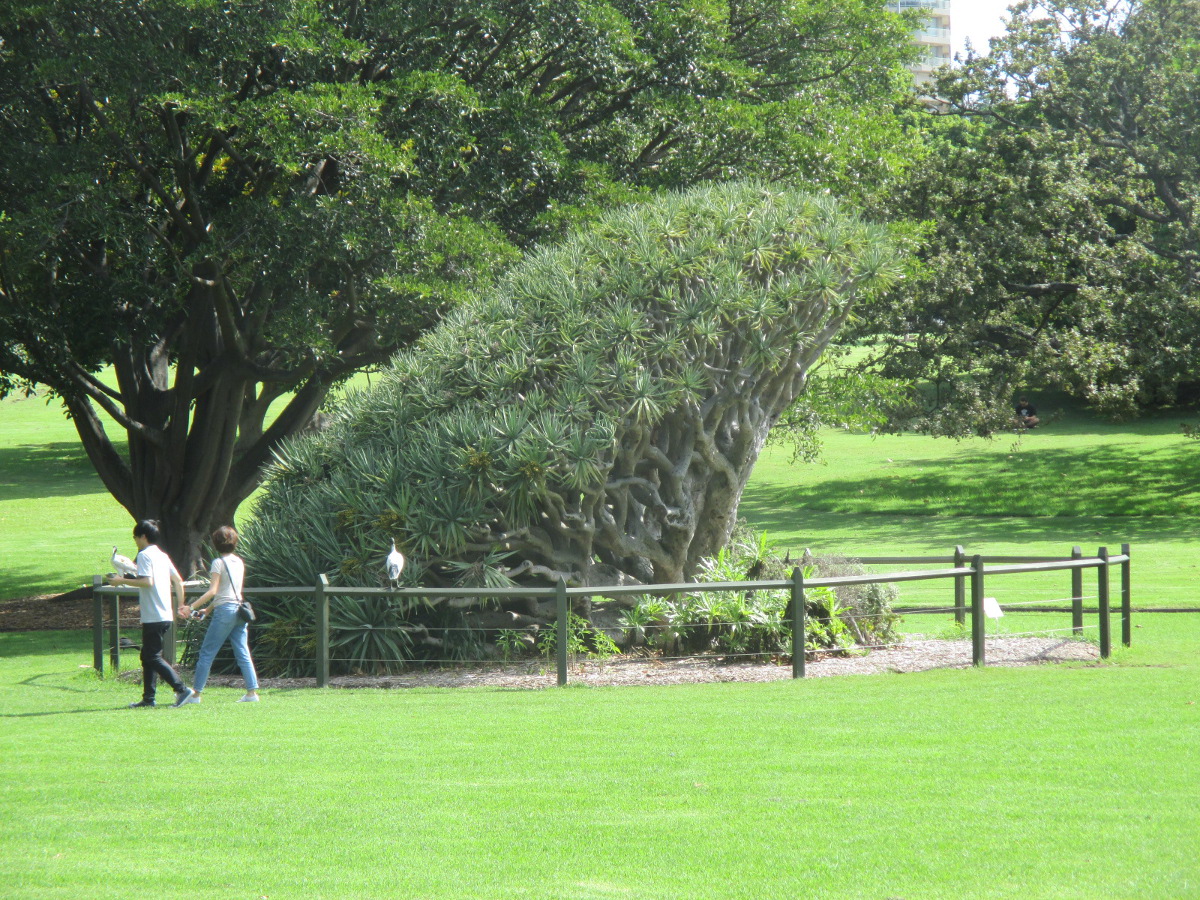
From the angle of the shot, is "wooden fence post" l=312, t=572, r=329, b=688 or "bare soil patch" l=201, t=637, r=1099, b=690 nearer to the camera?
"wooden fence post" l=312, t=572, r=329, b=688

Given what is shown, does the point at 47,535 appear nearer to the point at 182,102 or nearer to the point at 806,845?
the point at 182,102

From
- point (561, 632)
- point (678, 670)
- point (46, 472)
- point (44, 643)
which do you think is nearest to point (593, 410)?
point (561, 632)

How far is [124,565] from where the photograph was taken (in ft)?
32.7

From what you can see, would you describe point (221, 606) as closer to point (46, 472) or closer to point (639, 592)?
point (639, 592)

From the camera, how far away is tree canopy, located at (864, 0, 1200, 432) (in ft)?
97.2

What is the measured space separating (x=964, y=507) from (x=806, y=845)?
1187 inches

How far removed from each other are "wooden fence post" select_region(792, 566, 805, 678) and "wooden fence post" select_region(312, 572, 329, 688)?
170 inches

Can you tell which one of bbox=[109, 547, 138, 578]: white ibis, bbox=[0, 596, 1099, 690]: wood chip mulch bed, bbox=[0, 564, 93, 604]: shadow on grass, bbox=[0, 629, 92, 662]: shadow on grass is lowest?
bbox=[0, 564, 93, 604]: shadow on grass

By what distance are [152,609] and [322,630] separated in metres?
1.76

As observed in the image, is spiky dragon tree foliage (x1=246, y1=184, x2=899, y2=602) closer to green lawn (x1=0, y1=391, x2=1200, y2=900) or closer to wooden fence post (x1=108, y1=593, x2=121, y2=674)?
wooden fence post (x1=108, y1=593, x2=121, y2=674)

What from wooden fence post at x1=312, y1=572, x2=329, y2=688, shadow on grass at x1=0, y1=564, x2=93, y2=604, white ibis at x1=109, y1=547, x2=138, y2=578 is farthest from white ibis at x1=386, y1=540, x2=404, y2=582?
shadow on grass at x1=0, y1=564, x2=93, y2=604

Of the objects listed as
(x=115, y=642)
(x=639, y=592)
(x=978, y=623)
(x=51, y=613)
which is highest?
(x=639, y=592)

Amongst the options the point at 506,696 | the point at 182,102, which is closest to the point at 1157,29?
the point at 182,102

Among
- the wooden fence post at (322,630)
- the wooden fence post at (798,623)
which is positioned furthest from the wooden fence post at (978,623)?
the wooden fence post at (322,630)
